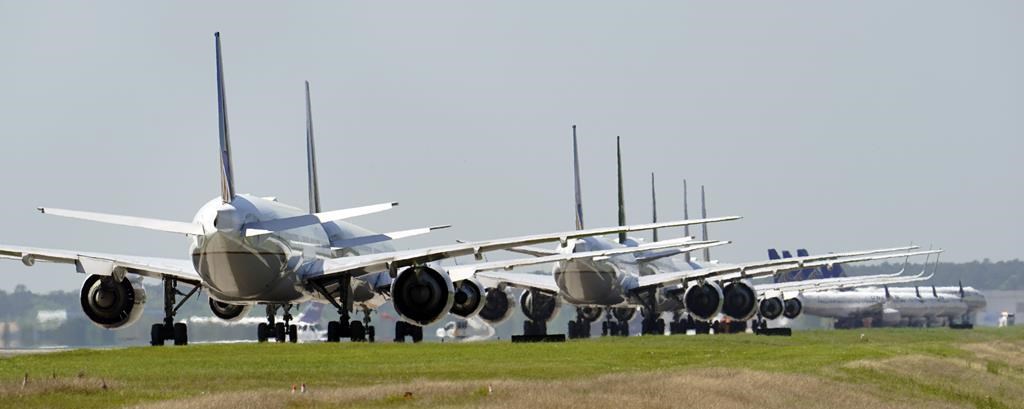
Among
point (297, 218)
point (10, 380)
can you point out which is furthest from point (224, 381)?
point (297, 218)

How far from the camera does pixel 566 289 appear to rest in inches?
3351

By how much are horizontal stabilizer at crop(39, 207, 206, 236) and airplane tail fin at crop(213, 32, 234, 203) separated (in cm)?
150

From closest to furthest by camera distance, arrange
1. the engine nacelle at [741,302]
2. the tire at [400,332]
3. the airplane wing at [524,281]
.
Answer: the tire at [400,332] < the airplane wing at [524,281] < the engine nacelle at [741,302]

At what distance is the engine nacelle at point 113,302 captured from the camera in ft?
189

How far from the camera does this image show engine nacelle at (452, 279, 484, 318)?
66.2 m

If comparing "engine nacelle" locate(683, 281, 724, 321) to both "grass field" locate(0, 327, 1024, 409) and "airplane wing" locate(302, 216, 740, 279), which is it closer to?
"grass field" locate(0, 327, 1024, 409)

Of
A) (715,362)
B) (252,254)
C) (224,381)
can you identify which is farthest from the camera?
(252,254)

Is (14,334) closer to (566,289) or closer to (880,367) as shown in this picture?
(566,289)

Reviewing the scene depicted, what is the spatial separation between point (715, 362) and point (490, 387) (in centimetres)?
1738

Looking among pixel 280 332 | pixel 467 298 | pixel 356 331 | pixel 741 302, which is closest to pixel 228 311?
pixel 280 332

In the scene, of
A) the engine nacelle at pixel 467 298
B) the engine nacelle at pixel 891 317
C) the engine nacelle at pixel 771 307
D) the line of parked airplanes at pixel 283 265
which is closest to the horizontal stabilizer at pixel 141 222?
the line of parked airplanes at pixel 283 265

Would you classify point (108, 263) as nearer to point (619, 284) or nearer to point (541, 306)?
point (619, 284)

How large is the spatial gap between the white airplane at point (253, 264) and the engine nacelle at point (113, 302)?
4 cm

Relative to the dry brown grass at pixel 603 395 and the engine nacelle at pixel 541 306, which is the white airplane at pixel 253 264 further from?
the engine nacelle at pixel 541 306
